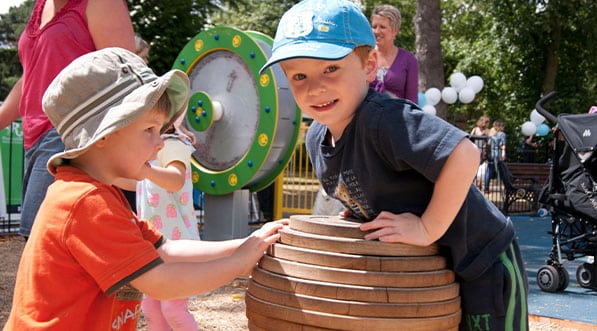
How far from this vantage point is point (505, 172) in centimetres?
1330

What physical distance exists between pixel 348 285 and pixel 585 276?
5017 mm

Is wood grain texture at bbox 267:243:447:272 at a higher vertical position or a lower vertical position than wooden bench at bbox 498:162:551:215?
higher

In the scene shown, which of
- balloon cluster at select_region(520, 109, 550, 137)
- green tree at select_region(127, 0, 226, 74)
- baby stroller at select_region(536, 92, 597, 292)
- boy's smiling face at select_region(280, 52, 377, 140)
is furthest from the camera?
balloon cluster at select_region(520, 109, 550, 137)

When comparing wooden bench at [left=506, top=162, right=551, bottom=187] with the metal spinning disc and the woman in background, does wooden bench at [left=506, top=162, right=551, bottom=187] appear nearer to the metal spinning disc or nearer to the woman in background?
the metal spinning disc

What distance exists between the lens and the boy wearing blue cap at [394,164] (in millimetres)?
1686

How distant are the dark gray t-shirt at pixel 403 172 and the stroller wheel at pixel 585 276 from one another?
447 centimetres

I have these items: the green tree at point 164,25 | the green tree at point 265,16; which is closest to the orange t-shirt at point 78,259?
the green tree at point 164,25

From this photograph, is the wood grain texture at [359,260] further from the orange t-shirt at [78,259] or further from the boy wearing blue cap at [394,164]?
the orange t-shirt at [78,259]

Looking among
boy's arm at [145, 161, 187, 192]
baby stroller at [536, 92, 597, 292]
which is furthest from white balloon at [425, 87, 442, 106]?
boy's arm at [145, 161, 187, 192]

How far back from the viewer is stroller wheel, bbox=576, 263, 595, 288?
5.91 metres

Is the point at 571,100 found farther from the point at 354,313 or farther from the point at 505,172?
the point at 354,313

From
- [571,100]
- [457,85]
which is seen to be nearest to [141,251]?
[457,85]

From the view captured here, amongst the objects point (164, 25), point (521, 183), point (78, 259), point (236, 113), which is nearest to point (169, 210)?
point (78, 259)

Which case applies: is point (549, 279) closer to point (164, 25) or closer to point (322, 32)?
point (322, 32)
